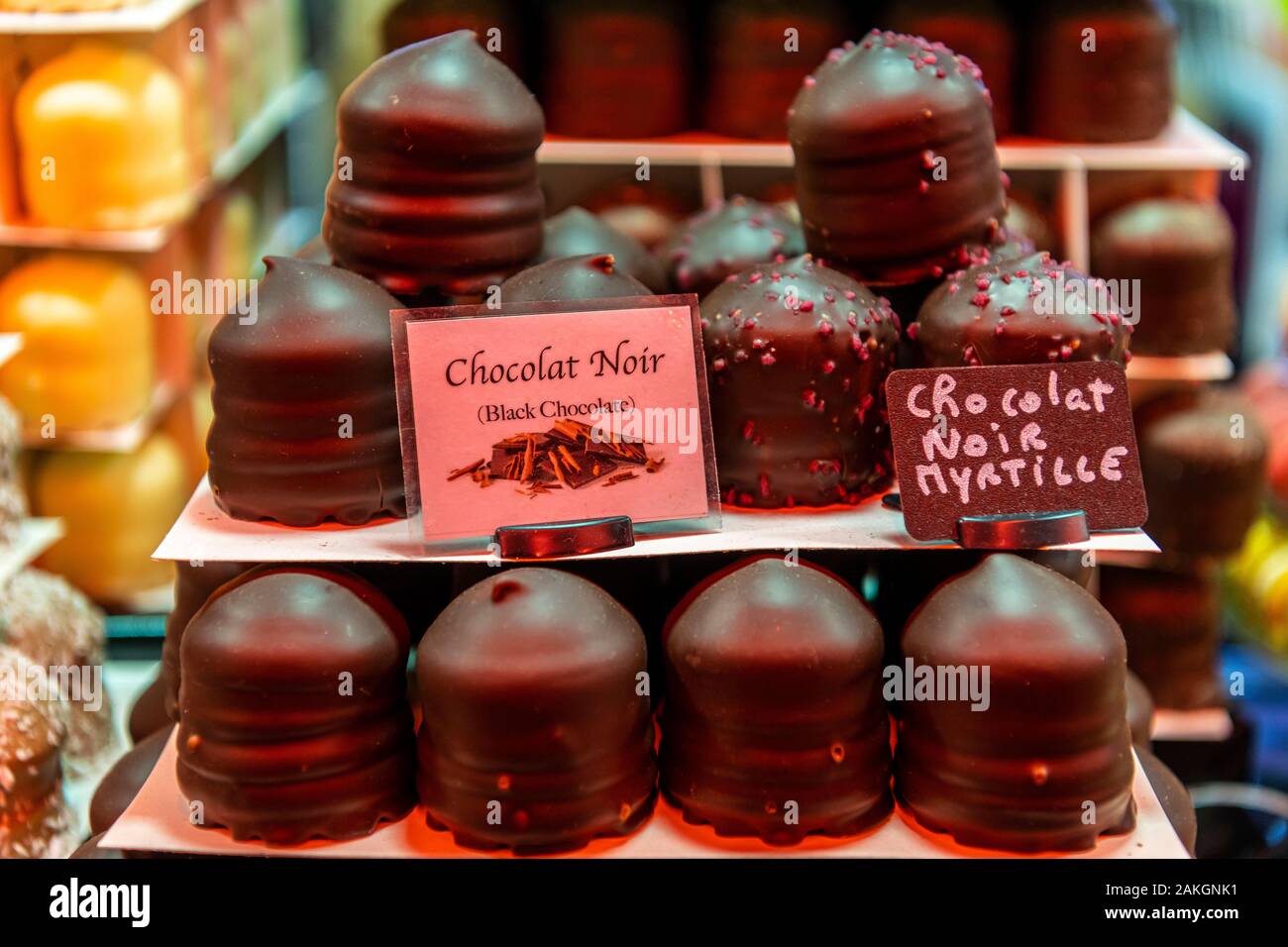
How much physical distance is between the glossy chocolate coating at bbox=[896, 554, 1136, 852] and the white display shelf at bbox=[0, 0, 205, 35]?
247 centimetres

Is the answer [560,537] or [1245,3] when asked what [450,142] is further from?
[1245,3]

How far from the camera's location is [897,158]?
1938 mm

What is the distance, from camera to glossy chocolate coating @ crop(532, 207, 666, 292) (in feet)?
6.76

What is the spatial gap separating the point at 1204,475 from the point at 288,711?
208 centimetres

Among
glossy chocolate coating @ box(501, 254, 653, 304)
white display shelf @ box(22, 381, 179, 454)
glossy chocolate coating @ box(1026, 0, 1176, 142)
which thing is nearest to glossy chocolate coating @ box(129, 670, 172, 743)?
glossy chocolate coating @ box(501, 254, 653, 304)

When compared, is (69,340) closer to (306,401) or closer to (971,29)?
(306,401)

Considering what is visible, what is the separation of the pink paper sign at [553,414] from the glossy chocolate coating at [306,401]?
0.07 metres

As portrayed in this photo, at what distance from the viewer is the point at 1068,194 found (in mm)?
3168

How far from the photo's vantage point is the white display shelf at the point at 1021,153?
10.3 ft

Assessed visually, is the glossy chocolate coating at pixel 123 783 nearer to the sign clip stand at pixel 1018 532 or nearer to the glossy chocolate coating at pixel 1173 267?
the sign clip stand at pixel 1018 532

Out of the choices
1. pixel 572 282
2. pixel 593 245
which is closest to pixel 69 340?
pixel 593 245

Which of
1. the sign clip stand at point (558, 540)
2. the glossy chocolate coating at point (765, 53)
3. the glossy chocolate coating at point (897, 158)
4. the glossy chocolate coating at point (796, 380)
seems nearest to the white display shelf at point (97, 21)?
the glossy chocolate coating at point (765, 53)

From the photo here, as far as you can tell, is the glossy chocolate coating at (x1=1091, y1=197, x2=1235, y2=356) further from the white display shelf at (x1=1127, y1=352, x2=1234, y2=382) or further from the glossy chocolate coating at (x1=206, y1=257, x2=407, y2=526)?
the glossy chocolate coating at (x1=206, y1=257, x2=407, y2=526)
